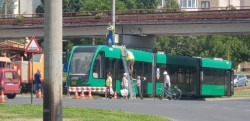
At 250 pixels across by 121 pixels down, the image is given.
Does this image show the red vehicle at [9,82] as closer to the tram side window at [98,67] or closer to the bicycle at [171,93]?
the tram side window at [98,67]

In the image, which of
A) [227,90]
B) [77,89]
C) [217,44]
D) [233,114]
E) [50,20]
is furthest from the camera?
[217,44]

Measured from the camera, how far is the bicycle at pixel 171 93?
45062 mm

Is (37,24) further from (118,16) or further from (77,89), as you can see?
(77,89)

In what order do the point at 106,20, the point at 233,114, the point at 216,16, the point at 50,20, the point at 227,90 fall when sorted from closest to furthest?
the point at 50,20
the point at 233,114
the point at 227,90
the point at 216,16
the point at 106,20

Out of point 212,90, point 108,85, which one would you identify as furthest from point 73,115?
point 212,90

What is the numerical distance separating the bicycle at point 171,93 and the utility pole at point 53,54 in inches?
1275

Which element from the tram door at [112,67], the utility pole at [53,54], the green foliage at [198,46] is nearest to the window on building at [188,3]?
the green foliage at [198,46]

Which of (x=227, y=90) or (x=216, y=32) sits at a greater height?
(x=216, y=32)

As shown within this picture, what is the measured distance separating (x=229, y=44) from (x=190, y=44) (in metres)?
6.47

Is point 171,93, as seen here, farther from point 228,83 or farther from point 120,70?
point 228,83

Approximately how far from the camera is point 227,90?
A: 54.7 m

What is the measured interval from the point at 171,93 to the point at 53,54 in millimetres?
32986

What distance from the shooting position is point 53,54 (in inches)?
500

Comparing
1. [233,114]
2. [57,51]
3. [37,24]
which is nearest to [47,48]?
[57,51]
